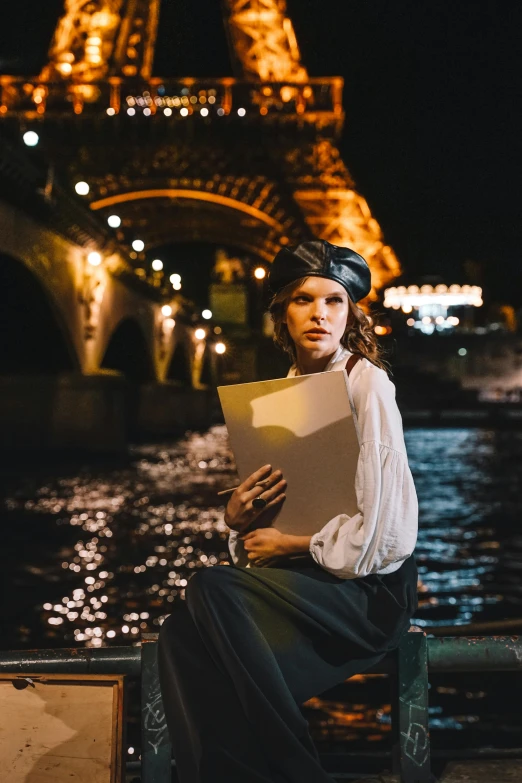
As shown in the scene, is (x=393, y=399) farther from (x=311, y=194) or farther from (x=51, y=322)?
(x=311, y=194)

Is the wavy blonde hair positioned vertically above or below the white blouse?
above

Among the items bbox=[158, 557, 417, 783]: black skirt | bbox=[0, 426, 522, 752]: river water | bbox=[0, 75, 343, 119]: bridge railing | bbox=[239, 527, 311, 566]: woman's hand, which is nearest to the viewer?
bbox=[158, 557, 417, 783]: black skirt

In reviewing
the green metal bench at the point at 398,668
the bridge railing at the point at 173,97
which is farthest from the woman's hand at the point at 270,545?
the bridge railing at the point at 173,97

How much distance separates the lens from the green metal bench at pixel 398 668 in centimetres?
244

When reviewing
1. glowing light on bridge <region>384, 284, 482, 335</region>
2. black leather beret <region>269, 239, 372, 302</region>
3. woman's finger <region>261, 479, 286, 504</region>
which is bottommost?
woman's finger <region>261, 479, 286, 504</region>

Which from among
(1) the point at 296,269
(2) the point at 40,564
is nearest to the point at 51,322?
(2) the point at 40,564

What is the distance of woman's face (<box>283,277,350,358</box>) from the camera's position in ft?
8.22

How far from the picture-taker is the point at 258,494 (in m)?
2.38

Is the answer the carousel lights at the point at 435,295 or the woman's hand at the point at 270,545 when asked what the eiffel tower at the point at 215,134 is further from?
the carousel lights at the point at 435,295

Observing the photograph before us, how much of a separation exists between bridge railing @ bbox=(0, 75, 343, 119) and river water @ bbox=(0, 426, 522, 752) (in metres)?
24.0

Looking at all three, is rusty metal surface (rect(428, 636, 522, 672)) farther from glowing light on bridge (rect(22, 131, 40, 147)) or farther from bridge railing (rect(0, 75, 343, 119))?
bridge railing (rect(0, 75, 343, 119))

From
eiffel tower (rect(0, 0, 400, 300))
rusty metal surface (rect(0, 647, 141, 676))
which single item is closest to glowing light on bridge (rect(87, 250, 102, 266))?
eiffel tower (rect(0, 0, 400, 300))

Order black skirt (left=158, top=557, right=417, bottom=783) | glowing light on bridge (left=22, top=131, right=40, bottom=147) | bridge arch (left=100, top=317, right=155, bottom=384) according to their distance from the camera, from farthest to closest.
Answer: bridge arch (left=100, top=317, right=155, bottom=384) < glowing light on bridge (left=22, top=131, right=40, bottom=147) < black skirt (left=158, top=557, right=417, bottom=783)

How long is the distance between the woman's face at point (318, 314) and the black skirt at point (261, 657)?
0.64 meters
